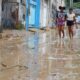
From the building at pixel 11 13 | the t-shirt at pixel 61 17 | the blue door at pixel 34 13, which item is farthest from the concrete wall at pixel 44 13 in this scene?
the t-shirt at pixel 61 17

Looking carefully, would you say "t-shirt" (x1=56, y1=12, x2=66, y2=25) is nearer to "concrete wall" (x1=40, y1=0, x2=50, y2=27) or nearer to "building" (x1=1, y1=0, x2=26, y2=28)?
"building" (x1=1, y1=0, x2=26, y2=28)

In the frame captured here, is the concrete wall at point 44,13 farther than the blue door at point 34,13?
Yes

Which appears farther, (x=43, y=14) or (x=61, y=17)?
(x=43, y=14)

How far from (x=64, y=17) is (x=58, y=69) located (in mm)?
10073

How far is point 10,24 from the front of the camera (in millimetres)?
26578

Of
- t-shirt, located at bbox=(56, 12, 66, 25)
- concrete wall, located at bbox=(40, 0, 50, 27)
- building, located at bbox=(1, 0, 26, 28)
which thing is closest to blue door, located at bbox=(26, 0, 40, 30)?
concrete wall, located at bbox=(40, 0, 50, 27)

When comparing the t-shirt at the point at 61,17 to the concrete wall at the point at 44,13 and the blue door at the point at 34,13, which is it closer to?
the blue door at the point at 34,13

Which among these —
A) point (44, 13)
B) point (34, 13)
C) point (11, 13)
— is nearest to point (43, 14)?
point (44, 13)

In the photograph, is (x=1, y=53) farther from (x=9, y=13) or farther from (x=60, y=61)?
(x=9, y=13)

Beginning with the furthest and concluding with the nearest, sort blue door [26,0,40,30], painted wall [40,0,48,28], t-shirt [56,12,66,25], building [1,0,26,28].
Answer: painted wall [40,0,48,28] < blue door [26,0,40,30] < building [1,0,26,28] < t-shirt [56,12,66,25]

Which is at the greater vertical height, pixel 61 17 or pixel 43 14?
pixel 61 17

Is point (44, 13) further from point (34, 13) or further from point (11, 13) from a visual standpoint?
point (11, 13)

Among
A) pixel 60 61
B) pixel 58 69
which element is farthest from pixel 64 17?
pixel 58 69

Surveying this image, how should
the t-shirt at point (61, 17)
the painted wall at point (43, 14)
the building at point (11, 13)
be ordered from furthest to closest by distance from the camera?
the painted wall at point (43, 14) < the building at point (11, 13) < the t-shirt at point (61, 17)
